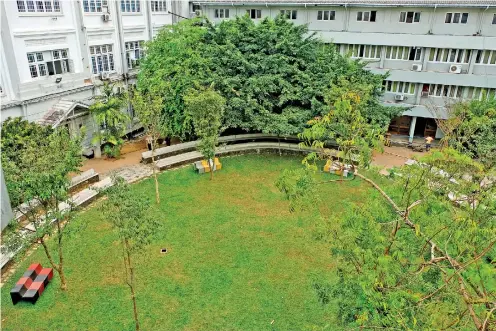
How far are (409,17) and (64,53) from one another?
19374mm

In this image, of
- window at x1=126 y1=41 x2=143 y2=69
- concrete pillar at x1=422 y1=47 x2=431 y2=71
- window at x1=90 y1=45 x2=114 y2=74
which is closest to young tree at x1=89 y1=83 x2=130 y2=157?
window at x1=90 y1=45 x2=114 y2=74

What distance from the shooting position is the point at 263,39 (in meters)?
21.1

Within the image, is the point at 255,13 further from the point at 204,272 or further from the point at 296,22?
the point at 204,272

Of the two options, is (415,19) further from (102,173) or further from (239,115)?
(102,173)

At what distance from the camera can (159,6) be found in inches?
1092

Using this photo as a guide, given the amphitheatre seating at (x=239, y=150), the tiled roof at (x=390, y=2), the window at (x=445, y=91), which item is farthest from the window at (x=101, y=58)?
the window at (x=445, y=91)

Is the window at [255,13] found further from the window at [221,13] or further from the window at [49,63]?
the window at [49,63]

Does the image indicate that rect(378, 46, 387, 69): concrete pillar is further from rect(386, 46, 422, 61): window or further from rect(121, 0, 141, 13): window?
rect(121, 0, 141, 13): window

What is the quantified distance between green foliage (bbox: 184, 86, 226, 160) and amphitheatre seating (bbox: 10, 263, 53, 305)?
8.06 meters

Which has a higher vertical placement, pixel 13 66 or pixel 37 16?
pixel 37 16

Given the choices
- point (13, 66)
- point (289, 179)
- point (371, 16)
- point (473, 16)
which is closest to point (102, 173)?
point (13, 66)

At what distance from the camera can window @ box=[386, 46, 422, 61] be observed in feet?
78.5

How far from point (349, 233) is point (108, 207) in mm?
5271

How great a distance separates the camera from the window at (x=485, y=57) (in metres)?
22.4
